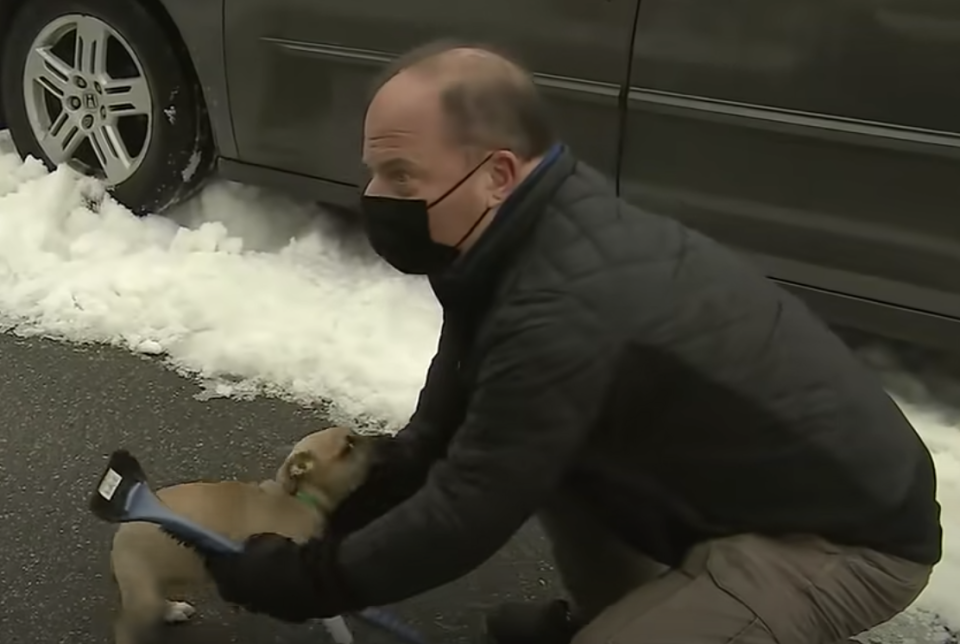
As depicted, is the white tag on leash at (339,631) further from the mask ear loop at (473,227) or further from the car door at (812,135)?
the car door at (812,135)

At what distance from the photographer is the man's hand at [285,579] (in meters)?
1.70

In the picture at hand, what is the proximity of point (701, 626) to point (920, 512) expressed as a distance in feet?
1.17

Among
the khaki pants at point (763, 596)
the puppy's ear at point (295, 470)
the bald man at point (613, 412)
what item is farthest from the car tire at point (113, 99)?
the khaki pants at point (763, 596)

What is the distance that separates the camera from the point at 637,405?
5.22 feet

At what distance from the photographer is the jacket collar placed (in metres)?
1.53

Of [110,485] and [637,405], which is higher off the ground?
[637,405]

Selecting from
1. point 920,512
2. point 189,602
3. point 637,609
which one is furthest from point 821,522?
point 189,602

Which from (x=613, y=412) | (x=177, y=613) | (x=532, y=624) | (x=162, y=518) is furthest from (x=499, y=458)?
(x=177, y=613)

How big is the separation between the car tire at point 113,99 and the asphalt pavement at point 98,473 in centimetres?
73

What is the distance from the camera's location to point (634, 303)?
5.00 ft

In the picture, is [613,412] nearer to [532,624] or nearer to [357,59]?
[532,624]

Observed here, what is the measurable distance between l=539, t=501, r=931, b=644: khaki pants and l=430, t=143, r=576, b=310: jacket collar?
50cm

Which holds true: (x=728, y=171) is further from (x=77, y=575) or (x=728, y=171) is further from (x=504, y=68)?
(x=77, y=575)

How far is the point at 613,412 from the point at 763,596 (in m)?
0.34
